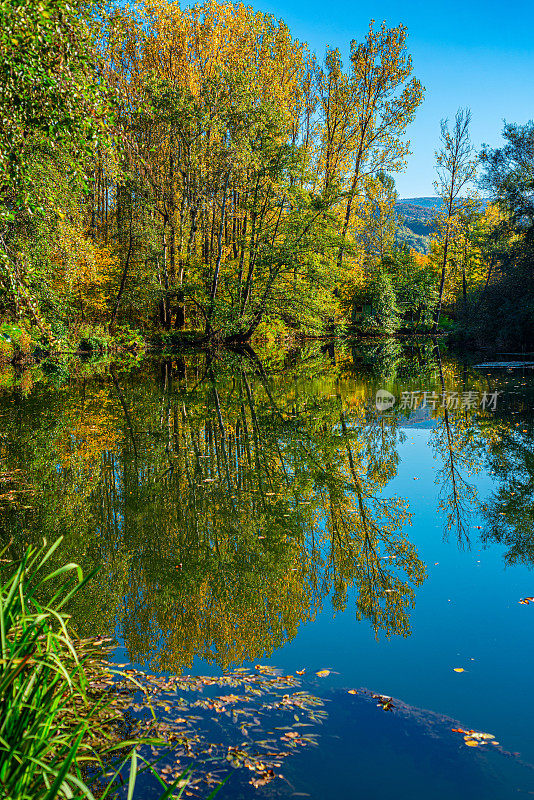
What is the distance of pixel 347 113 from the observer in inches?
1407

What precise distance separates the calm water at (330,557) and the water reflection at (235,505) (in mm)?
31

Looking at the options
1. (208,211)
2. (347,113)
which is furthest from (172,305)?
(347,113)

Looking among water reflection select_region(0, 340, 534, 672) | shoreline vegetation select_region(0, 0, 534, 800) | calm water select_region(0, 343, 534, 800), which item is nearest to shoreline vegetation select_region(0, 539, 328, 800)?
calm water select_region(0, 343, 534, 800)

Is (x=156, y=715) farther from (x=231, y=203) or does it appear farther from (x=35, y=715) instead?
(x=231, y=203)

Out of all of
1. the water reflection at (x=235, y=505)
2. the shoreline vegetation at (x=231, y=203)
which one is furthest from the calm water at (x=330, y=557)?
the shoreline vegetation at (x=231, y=203)

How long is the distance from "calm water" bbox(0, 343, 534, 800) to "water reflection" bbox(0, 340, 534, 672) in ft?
0.10

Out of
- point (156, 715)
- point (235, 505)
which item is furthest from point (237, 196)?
point (156, 715)

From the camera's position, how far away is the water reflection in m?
4.98

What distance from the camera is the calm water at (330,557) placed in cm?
346

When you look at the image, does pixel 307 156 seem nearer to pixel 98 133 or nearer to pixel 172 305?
pixel 172 305

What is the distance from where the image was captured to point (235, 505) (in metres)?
7.51

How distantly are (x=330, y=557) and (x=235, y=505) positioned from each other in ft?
6.15

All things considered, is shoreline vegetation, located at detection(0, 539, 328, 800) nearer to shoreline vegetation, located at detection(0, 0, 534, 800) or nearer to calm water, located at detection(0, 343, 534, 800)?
calm water, located at detection(0, 343, 534, 800)

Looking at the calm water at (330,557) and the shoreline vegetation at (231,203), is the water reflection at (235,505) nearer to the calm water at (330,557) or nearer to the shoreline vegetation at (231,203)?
the calm water at (330,557)
